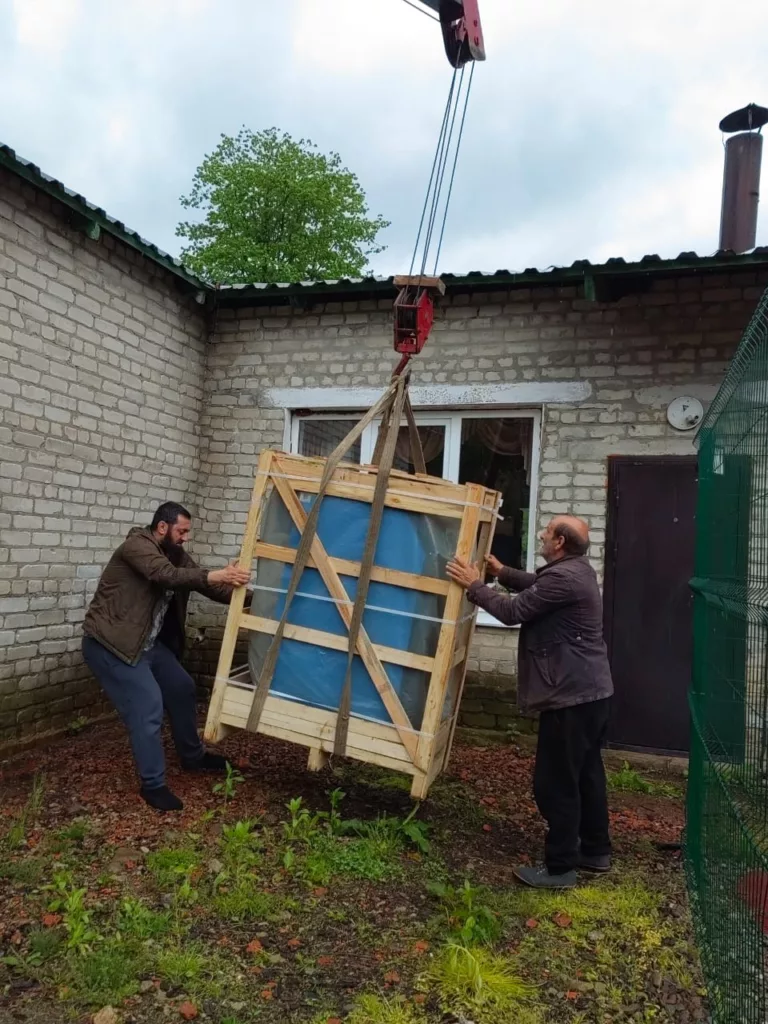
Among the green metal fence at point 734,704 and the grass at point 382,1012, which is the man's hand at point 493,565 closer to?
the green metal fence at point 734,704

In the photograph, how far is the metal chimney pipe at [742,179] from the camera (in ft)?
22.3

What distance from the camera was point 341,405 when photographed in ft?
21.9

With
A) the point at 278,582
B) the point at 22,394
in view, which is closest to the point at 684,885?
the point at 278,582

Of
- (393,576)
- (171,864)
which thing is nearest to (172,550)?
(393,576)

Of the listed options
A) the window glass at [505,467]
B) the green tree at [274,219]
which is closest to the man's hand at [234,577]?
the window glass at [505,467]

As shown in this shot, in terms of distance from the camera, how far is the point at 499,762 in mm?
5664

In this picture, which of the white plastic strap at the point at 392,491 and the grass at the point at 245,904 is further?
the white plastic strap at the point at 392,491

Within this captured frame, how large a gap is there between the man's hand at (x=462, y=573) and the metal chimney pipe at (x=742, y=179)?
15.3 ft

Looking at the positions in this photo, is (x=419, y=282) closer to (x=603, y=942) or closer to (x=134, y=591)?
(x=134, y=591)

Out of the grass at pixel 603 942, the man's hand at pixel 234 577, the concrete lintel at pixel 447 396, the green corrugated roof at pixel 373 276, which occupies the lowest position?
the grass at pixel 603 942

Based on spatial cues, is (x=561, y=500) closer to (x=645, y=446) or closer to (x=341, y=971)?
(x=645, y=446)

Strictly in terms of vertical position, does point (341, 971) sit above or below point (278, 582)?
below

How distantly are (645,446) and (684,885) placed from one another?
10.1 ft

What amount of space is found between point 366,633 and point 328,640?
194 mm
